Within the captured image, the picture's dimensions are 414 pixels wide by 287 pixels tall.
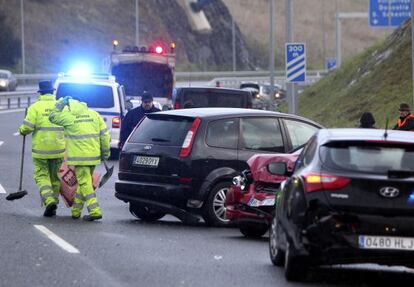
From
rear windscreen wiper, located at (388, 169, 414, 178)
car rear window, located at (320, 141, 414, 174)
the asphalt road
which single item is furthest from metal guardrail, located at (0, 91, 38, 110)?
rear windscreen wiper, located at (388, 169, 414, 178)

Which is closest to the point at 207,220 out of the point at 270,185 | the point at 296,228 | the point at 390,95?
the point at 270,185

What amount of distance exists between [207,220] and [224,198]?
0.36 metres

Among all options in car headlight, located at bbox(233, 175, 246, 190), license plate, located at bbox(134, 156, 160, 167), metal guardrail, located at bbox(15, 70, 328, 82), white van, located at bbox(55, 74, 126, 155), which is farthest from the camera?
metal guardrail, located at bbox(15, 70, 328, 82)

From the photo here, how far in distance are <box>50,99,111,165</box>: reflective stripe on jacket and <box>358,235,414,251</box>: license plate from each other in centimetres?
715

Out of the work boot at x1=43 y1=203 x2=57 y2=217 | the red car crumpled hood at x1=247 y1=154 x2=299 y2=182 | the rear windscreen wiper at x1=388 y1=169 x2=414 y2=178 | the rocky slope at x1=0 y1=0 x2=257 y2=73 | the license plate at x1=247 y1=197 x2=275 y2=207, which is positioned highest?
the rocky slope at x1=0 y1=0 x2=257 y2=73

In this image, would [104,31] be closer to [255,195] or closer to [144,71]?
[144,71]

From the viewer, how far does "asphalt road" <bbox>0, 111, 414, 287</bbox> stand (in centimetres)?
1185

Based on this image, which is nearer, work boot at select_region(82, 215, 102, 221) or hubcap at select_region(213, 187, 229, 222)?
hubcap at select_region(213, 187, 229, 222)

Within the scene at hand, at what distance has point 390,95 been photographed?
41406 mm

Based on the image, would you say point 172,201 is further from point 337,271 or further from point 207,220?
point 337,271

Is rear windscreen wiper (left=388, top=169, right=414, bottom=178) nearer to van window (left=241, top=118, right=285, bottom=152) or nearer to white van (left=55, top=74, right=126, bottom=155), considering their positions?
van window (left=241, top=118, right=285, bottom=152)

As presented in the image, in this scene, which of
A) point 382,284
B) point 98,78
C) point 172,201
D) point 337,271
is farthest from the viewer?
point 98,78

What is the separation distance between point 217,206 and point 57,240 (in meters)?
3.08

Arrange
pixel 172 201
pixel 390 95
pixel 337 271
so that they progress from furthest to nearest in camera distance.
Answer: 1. pixel 390 95
2. pixel 172 201
3. pixel 337 271
